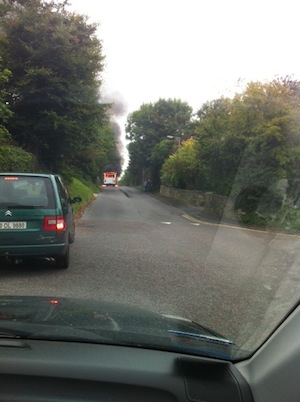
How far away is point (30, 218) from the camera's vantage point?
7691mm

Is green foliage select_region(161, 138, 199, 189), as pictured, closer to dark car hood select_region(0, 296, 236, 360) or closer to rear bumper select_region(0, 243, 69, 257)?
rear bumper select_region(0, 243, 69, 257)

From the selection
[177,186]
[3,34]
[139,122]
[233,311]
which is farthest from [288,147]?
[139,122]

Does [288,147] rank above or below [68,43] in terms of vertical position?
below

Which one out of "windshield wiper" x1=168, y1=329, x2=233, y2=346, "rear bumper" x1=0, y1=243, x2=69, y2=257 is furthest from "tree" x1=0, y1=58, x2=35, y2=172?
"windshield wiper" x1=168, y1=329, x2=233, y2=346

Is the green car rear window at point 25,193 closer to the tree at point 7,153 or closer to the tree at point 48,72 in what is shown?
the tree at point 7,153

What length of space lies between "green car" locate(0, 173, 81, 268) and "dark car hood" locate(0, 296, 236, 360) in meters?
4.60

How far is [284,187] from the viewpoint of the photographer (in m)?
19.3

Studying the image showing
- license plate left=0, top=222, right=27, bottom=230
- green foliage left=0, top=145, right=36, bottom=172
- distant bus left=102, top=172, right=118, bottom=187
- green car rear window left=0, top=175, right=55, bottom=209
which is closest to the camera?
license plate left=0, top=222, right=27, bottom=230

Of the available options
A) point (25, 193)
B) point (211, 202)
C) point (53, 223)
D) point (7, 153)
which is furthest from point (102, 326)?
point (211, 202)

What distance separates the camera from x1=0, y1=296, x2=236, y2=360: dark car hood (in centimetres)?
230

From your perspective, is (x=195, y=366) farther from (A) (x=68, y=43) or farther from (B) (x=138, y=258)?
(A) (x=68, y=43)

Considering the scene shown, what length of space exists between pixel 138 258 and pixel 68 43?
555 inches

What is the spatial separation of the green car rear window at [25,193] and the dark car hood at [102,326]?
4727 millimetres

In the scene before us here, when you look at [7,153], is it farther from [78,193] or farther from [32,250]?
[78,193]
